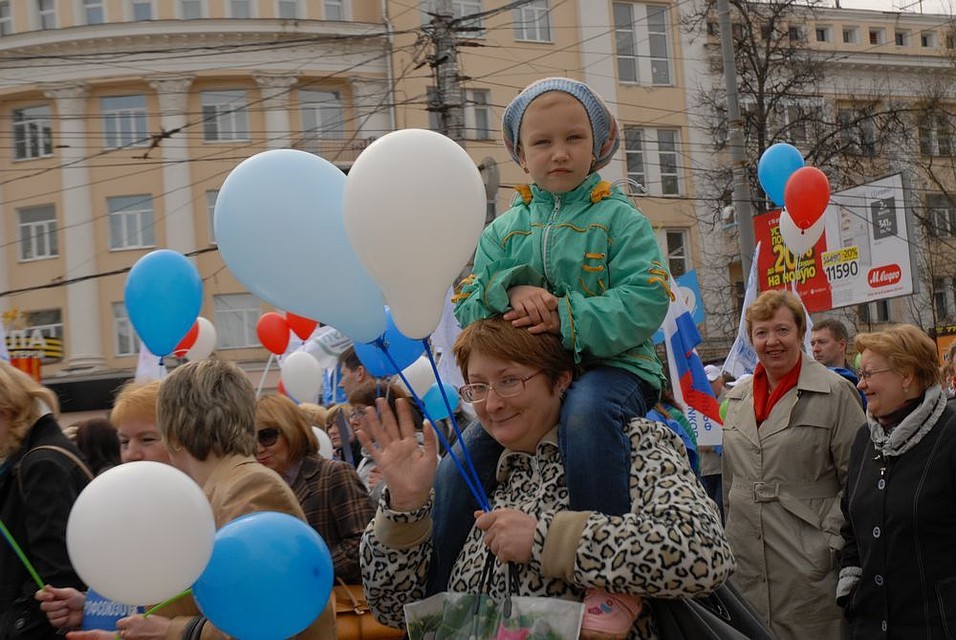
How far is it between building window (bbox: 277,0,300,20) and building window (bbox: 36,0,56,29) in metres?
6.33

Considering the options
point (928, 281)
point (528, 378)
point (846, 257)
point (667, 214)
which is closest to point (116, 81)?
point (667, 214)

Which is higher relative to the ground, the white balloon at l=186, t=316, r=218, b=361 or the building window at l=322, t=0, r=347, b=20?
the building window at l=322, t=0, r=347, b=20

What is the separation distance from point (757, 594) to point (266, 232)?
128 inches

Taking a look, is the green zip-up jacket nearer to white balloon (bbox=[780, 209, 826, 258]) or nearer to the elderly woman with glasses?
the elderly woman with glasses

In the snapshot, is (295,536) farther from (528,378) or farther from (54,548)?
(54,548)

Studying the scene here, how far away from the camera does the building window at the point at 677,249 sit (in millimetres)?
33000

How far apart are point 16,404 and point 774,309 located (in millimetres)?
3429

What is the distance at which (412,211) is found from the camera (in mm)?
2801

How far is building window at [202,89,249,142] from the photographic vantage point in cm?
3027

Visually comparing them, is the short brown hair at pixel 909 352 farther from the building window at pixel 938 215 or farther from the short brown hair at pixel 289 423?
the building window at pixel 938 215

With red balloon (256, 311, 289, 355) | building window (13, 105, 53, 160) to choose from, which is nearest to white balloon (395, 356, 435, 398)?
red balloon (256, 311, 289, 355)

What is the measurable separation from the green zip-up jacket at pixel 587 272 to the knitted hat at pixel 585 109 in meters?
0.10

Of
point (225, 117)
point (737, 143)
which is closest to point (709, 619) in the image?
point (737, 143)

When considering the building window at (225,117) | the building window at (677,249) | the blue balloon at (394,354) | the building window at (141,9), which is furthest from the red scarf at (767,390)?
the building window at (141,9)
